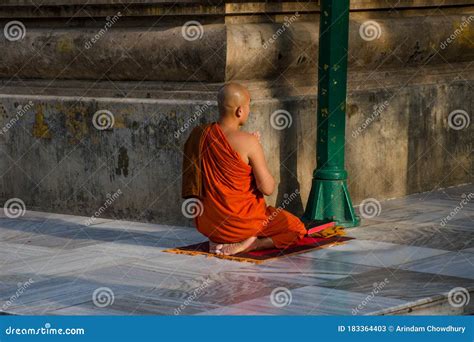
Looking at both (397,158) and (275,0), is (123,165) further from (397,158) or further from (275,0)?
(397,158)

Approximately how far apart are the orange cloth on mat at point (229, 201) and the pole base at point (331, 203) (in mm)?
943

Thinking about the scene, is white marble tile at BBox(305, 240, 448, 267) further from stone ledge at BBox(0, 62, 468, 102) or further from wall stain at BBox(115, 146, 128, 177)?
wall stain at BBox(115, 146, 128, 177)

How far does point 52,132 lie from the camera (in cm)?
1168

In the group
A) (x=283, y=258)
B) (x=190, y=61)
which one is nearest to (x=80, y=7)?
(x=190, y=61)

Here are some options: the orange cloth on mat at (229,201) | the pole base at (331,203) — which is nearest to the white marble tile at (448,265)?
the orange cloth on mat at (229,201)

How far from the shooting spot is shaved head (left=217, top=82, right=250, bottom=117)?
9539 millimetres

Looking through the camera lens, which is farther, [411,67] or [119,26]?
[411,67]

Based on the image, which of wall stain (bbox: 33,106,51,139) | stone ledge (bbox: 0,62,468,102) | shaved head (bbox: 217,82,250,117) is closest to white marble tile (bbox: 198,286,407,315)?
shaved head (bbox: 217,82,250,117)

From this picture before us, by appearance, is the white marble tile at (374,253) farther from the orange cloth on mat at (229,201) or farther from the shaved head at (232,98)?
the shaved head at (232,98)

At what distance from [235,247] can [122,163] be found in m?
1.89

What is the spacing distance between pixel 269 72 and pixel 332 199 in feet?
3.71

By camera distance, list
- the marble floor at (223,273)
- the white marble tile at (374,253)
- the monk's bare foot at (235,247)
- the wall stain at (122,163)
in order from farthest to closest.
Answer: the wall stain at (122,163) < the monk's bare foot at (235,247) < the white marble tile at (374,253) < the marble floor at (223,273)

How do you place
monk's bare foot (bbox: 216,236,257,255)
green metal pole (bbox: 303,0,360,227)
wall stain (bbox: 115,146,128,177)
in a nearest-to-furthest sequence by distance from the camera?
monk's bare foot (bbox: 216,236,257,255), green metal pole (bbox: 303,0,360,227), wall stain (bbox: 115,146,128,177)

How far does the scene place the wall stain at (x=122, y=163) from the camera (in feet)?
36.7
